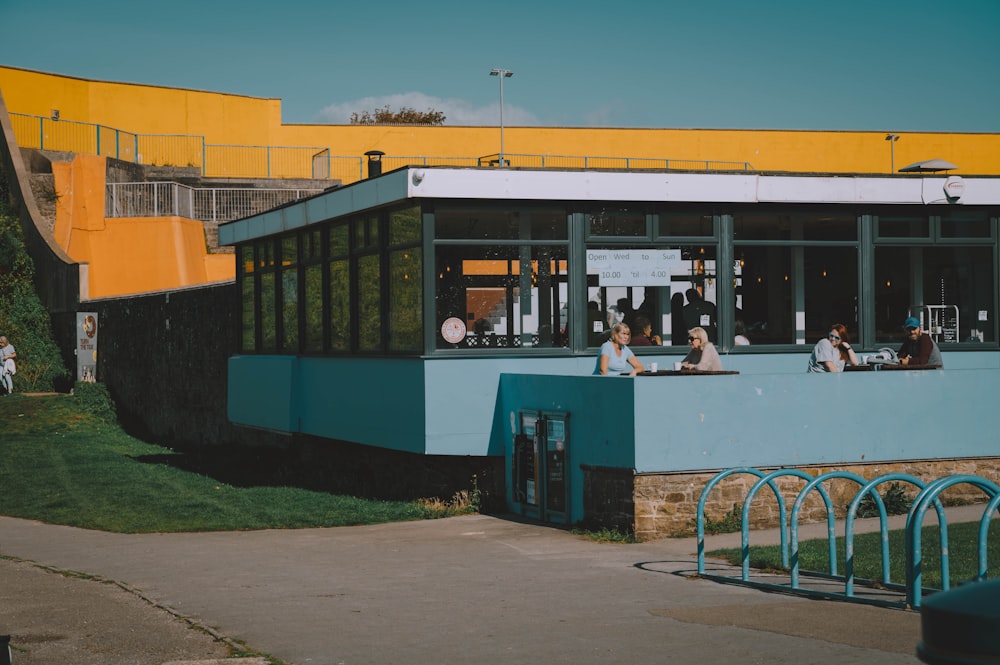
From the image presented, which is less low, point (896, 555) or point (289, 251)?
point (289, 251)

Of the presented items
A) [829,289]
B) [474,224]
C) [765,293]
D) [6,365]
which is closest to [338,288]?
[474,224]

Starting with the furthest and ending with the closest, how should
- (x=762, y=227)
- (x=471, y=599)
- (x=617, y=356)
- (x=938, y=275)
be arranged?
(x=938, y=275) → (x=762, y=227) → (x=617, y=356) → (x=471, y=599)

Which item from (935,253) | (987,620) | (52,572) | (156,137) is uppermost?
(156,137)

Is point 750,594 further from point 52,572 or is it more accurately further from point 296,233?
point 296,233

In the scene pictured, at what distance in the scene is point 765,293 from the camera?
17.2 metres

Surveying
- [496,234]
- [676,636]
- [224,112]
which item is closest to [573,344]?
[496,234]

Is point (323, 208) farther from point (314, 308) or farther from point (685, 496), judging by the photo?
point (685, 496)

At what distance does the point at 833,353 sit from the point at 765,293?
132cm

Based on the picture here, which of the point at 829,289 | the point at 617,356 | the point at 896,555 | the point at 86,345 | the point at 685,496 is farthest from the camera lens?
the point at 86,345

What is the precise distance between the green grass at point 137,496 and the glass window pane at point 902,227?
6.50 meters

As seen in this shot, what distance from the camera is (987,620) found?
4145 mm

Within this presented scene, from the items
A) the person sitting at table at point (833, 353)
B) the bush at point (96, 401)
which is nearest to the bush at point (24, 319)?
the bush at point (96, 401)

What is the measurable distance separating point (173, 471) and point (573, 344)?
367 inches

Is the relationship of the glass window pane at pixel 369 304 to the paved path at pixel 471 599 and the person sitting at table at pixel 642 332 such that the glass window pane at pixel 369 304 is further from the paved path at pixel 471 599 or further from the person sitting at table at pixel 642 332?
the person sitting at table at pixel 642 332
